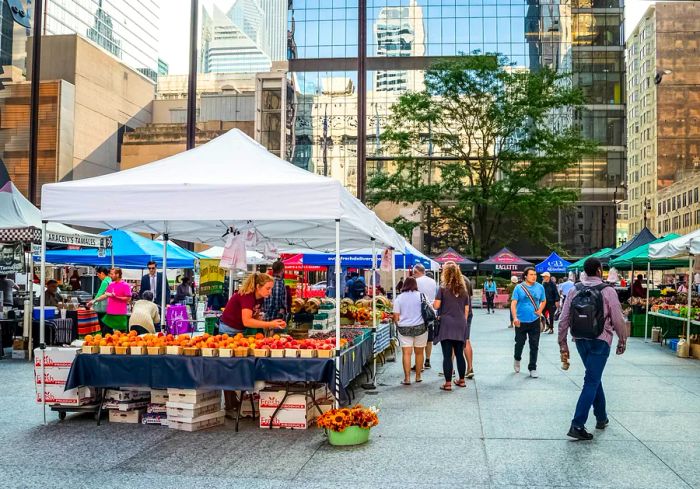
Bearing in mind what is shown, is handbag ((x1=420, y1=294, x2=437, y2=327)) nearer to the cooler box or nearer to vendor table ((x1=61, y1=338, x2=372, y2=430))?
vendor table ((x1=61, y1=338, x2=372, y2=430))

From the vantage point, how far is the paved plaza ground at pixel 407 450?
248 inches

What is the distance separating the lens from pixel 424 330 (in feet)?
39.0

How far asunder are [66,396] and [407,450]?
13.6ft

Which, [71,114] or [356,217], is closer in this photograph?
[356,217]

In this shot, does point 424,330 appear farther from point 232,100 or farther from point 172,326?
point 232,100

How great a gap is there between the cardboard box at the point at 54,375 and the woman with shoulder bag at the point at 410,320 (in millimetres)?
5184

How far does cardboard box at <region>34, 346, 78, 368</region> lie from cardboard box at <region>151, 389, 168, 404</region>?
110cm

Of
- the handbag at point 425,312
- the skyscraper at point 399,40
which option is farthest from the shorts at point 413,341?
the skyscraper at point 399,40

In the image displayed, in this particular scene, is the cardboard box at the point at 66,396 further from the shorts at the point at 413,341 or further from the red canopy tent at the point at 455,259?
the red canopy tent at the point at 455,259

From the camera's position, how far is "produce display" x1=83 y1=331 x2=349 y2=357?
8289 mm

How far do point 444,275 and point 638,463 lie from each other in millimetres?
5268

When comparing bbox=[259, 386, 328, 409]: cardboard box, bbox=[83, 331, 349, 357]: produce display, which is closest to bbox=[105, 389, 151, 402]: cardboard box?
bbox=[83, 331, 349, 357]: produce display

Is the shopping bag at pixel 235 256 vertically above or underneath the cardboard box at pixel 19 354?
above

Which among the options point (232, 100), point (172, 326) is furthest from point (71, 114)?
point (172, 326)
